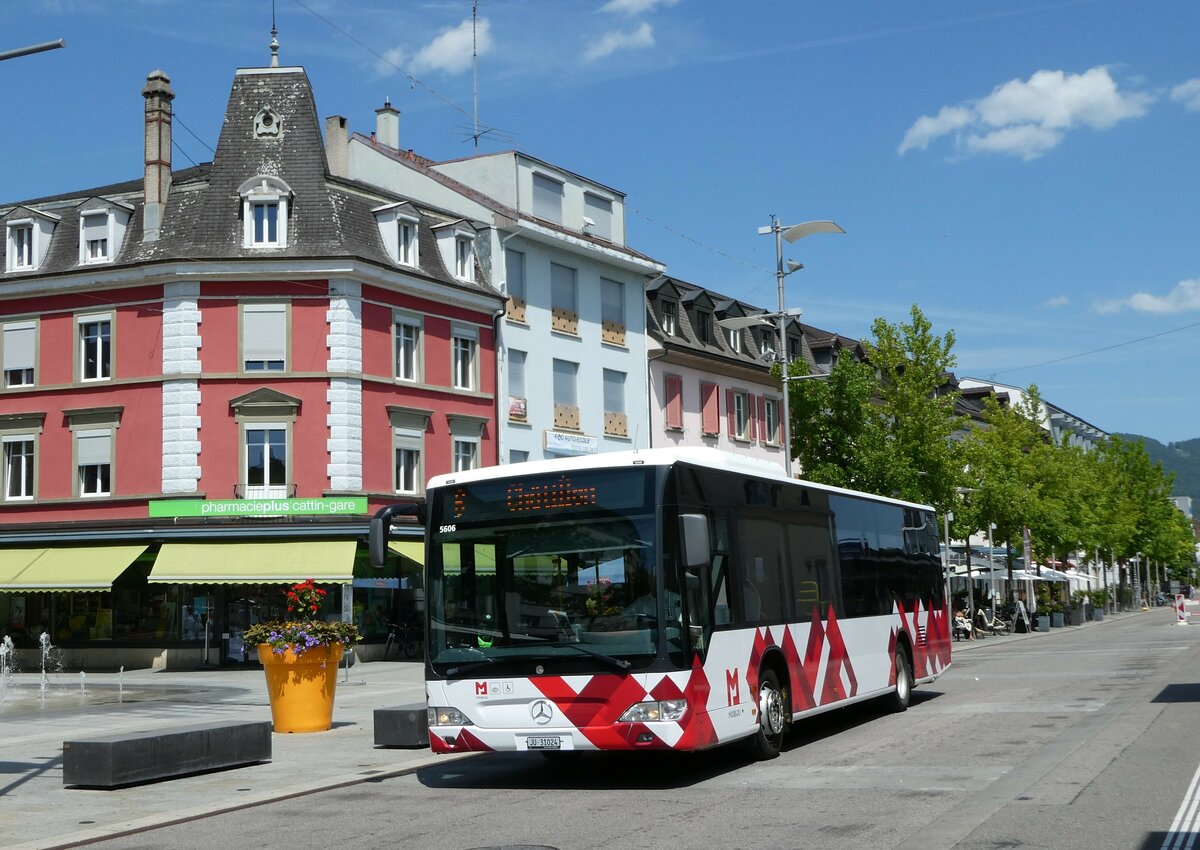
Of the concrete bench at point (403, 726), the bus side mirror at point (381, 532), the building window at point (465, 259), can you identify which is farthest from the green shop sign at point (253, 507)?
the bus side mirror at point (381, 532)

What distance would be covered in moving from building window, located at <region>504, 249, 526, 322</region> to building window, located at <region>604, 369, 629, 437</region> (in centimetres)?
474

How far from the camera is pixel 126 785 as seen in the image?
12.7m

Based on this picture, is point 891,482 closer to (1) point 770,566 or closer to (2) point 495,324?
(2) point 495,324

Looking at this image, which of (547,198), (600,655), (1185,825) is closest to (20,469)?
(547,198)

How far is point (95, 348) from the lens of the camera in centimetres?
3719

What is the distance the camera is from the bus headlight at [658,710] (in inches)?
449

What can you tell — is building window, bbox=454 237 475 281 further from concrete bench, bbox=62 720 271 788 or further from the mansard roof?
concrete bench, bbox=62 720 271 788

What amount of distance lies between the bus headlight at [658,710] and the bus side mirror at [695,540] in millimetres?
1162

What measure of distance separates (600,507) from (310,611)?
7.24m

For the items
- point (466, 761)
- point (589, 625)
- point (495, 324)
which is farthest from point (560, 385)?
point (589, 625)

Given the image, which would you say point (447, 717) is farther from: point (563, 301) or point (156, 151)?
point (563, 301)

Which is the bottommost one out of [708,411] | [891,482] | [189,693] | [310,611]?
[189,693]

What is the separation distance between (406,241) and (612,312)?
946 cm

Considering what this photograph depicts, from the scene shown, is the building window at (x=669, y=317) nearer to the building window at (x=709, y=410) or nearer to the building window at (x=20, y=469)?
the building window at (x=709, y=410)
